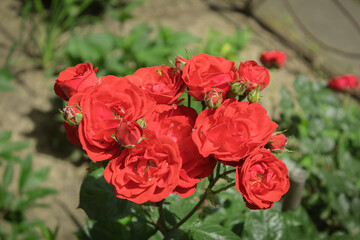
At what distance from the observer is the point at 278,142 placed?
Answer: 1.83ft

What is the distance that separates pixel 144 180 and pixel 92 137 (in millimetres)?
106

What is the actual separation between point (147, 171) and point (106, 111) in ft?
0.38

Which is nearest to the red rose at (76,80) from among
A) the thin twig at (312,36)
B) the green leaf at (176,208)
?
the green leaf at (176,208)

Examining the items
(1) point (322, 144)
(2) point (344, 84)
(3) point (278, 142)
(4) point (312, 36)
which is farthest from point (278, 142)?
(4) point (312, 36)

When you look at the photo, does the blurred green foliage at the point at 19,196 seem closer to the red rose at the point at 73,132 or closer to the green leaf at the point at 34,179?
the green leaf at the point at 34,179

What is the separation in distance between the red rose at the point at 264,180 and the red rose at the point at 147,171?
0.11m

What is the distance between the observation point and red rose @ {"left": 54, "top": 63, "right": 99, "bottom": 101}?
1.82 feet

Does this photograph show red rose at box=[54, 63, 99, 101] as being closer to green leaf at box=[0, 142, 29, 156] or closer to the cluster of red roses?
the cluster of red roses

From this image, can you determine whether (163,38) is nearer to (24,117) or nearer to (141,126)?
(24,117)

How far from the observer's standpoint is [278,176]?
532 mm

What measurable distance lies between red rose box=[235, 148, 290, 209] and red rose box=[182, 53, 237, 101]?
5.4 inches

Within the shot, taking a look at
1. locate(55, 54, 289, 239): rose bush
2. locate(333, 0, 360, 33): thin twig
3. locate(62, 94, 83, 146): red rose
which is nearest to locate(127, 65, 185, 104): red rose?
locate(55, 54, 289, 239): rose bush

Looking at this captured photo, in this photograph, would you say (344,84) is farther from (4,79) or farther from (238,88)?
(4,79)

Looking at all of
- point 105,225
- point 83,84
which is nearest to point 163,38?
point 105,225
